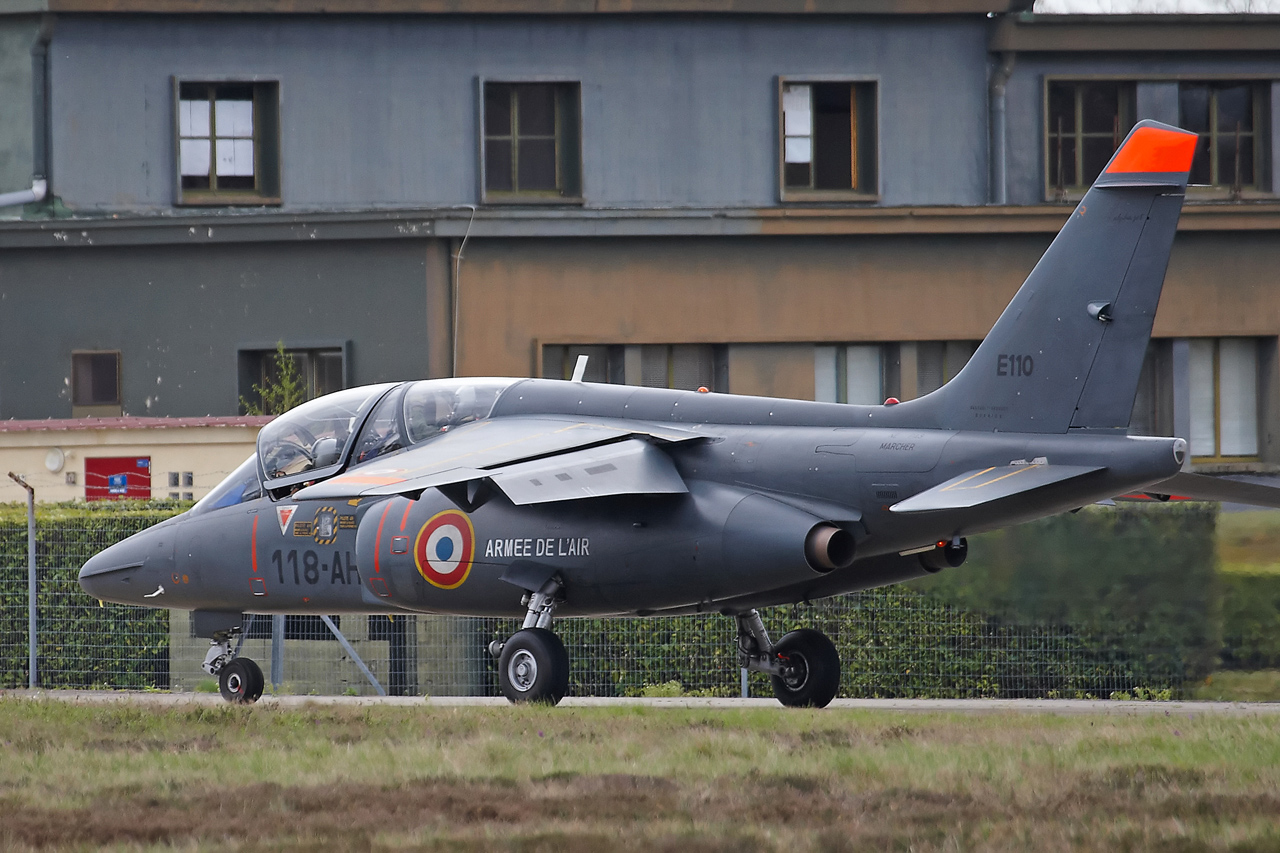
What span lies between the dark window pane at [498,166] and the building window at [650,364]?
9.66ft

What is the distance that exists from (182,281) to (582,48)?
7.55 meters

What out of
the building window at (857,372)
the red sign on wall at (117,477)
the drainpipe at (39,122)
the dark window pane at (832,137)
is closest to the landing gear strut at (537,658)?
the red sign on wall at (117,477)

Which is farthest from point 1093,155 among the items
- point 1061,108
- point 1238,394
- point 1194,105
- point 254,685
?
point 254,685

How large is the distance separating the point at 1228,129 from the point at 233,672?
2010 cm

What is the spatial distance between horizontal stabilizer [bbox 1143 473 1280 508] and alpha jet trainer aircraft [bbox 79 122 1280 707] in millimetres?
29

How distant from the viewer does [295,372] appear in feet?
86.6

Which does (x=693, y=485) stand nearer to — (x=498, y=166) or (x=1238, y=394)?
(x=498, y=166)

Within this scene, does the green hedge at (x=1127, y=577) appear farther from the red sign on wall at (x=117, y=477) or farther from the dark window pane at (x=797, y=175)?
the red sign on wall at (x=117, y=477)

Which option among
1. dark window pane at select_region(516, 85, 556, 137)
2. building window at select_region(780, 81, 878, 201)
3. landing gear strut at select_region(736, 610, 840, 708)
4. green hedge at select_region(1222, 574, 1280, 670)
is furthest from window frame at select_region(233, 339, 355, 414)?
green hedge at select_region(1222, 574, 1280, 670)

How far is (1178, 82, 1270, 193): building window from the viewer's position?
1108 inches

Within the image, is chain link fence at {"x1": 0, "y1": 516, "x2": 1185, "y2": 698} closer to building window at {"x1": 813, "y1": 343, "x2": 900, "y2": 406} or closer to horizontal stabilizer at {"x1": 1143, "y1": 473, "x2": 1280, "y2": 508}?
horizontal stabilizer at {"x1": 1143, "y1": 473, "x2": 1280, "y2": 508}

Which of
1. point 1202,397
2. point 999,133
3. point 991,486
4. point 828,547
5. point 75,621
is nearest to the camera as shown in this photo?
point 991,486

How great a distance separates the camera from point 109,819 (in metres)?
8.60

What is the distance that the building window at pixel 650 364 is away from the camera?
26.5 metres
